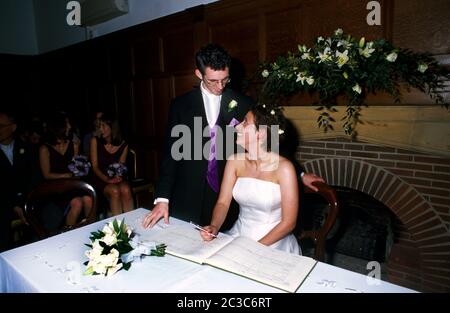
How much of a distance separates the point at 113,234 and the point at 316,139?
2.19 m

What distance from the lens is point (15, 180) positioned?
10.1 ft

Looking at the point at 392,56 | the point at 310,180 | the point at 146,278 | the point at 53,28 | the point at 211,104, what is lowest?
the point at 146,278

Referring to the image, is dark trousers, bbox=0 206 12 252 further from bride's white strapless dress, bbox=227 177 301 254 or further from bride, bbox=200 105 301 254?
bride's white strapless dress, bbox=227 177 301 254

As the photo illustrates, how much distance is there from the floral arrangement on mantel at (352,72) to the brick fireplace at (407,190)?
27 cm

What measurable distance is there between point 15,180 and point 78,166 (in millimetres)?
683

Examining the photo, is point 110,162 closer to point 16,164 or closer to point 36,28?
point 16,164

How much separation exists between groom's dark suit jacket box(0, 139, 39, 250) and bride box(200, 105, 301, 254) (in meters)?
1.62

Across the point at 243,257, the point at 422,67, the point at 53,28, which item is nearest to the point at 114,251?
the point at 243,257

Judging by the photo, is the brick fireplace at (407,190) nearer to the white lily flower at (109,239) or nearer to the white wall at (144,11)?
the white lily flower at (109,239)

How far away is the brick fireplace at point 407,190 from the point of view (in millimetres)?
2520

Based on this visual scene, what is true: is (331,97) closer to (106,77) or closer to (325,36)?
(325,36)

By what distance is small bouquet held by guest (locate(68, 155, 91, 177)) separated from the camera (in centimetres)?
366

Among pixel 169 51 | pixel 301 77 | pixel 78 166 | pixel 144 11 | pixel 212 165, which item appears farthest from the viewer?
pixel 144 11

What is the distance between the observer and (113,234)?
1381mm
